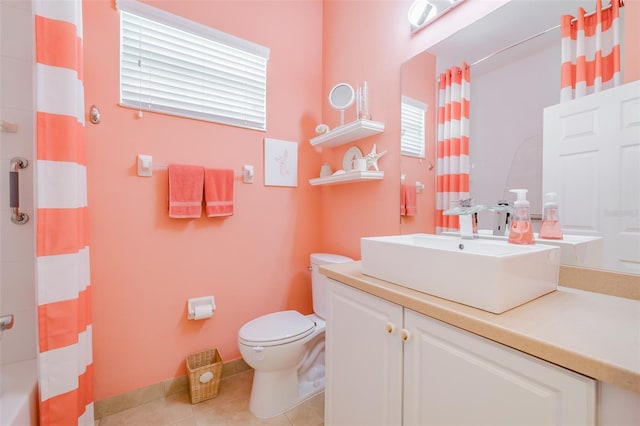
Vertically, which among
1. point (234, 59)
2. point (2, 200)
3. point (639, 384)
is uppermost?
point (234, 59)

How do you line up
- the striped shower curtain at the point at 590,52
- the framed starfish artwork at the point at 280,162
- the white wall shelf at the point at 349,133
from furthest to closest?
the framed starfish artwork at the point at 280,162, the white wall shelf at the point at 349,133, the striped shower curtain at the point at 590,52

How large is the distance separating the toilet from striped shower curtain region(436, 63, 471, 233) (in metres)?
0.98

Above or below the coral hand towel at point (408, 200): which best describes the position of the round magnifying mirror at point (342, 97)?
above

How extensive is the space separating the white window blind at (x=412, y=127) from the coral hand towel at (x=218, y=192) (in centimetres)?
111

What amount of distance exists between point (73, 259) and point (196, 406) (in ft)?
3.54

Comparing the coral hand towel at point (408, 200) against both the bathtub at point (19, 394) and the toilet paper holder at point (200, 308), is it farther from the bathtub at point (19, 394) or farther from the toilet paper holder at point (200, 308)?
the bathtub at point (19, 394)

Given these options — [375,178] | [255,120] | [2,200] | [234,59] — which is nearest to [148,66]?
[234,59]

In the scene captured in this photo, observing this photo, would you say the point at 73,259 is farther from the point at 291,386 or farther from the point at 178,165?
the point at 291,386

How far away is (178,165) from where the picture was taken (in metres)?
1.63

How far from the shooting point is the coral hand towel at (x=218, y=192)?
171 cm

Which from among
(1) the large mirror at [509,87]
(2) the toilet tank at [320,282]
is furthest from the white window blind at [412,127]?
(2) the toilet tank at [320,282]

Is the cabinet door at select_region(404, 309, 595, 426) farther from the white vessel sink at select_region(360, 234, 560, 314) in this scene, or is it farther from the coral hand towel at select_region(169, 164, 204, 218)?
the coral hand towel at select_region(169, 164, 204, 218)

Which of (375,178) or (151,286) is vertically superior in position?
(375,178)

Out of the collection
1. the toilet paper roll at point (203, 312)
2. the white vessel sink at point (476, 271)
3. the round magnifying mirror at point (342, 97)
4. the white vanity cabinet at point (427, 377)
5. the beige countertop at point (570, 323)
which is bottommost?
the toilet paper roll at point (203, 312)
